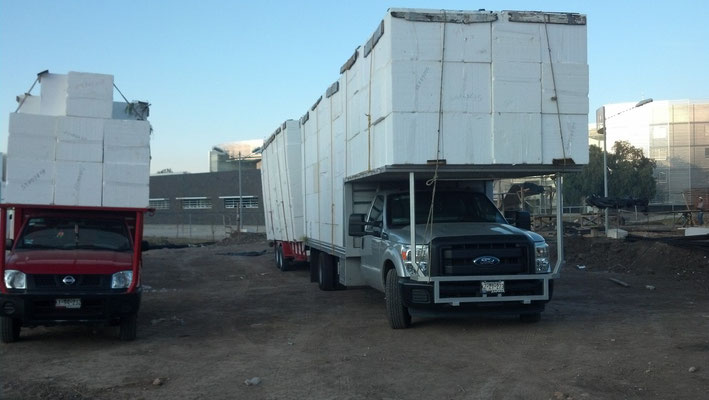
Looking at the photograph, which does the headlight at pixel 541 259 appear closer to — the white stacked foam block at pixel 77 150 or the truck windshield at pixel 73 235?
the white stacked foam block at pixel 77 150

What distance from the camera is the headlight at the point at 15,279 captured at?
8.81 metres

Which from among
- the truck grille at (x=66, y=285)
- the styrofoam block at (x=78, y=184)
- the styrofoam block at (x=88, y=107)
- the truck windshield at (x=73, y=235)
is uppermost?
the styrofoam block at (x=88, y=107)

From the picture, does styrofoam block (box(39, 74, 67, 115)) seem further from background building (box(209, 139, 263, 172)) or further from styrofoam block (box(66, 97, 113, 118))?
background building (box(209, 139, 263, 172))

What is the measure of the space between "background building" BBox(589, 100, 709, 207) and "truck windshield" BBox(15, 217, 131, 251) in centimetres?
5651

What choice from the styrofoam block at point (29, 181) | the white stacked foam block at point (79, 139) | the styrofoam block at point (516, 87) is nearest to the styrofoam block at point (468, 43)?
the styrofoam block at point (516, 87)

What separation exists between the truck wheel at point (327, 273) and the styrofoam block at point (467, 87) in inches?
232

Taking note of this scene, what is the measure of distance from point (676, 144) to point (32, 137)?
61.4 m

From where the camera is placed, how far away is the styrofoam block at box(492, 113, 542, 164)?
966 cm

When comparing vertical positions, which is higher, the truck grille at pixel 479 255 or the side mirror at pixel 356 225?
the side mirror at pixel 356 225

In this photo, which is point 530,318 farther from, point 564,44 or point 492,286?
point 564,44

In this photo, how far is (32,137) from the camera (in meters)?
9.80

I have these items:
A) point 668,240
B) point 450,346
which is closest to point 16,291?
point 450,346

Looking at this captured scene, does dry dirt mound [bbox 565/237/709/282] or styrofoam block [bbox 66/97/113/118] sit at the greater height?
styrofoam block [bbox 66/97/113/118]

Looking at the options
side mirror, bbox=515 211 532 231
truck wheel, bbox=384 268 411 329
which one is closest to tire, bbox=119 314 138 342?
truck wheel, bbox=384 268 411 329
